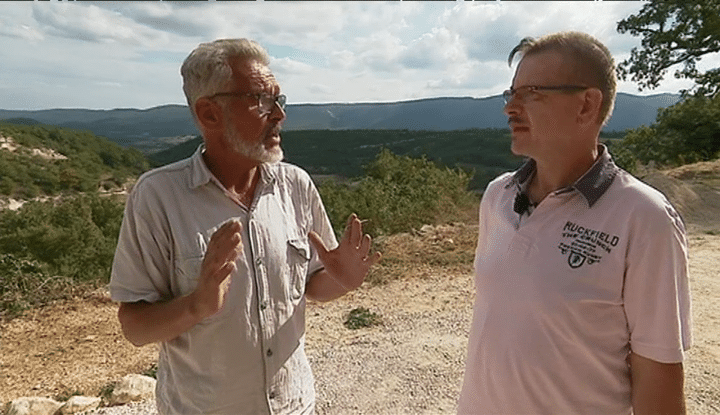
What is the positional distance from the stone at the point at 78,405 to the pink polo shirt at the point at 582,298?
329 centimetres

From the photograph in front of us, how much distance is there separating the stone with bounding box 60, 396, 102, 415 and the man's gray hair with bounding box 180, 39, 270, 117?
311 centimetres

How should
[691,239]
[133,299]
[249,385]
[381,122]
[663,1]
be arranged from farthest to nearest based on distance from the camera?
[381,122] → [663,1] → [691,239] → [249,385] → [133,299]

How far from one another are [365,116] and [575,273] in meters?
179

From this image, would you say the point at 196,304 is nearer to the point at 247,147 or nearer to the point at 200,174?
the point at 200,174

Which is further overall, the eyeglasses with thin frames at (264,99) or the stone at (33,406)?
the stone at (33,406)

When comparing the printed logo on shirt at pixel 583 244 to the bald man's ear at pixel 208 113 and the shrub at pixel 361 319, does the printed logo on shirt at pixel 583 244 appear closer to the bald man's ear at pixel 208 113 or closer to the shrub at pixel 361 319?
the bald man's ear at pixel 208 113

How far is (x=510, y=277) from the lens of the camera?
1590 millimetres

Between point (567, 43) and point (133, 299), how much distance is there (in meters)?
1.44

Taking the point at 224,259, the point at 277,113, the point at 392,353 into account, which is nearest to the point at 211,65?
the point at 277,113

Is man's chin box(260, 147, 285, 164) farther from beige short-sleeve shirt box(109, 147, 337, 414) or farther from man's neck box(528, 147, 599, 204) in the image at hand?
man's neck box(528, 147, 599, 204)

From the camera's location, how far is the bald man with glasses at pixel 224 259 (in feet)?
5.22

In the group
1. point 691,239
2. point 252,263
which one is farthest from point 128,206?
point 691,239

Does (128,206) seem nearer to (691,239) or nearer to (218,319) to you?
(218,319)

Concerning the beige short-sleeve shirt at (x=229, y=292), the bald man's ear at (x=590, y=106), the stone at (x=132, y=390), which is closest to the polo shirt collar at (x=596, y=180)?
the bald man's ear at (x=590, y=106)
